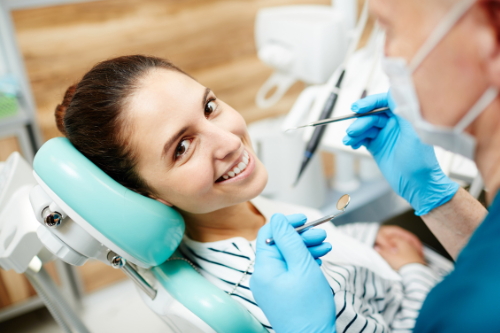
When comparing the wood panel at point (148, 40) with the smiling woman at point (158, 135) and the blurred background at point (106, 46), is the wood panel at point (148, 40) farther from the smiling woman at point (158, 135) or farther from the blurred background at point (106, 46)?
the smiling woman at point (158, 135)

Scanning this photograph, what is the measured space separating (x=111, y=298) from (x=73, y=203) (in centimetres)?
150

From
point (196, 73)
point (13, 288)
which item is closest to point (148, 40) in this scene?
point (196, 73)

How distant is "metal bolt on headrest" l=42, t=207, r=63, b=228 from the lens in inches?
26.7

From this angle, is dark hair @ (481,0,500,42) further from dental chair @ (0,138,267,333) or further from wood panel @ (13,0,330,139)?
wood panel @ (13,0,330,139)

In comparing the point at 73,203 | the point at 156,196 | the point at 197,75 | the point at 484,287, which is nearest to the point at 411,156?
the point at 484,287

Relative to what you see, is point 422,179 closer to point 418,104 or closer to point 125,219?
point 418,104

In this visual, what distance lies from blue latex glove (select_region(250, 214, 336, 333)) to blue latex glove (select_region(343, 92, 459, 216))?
31cm

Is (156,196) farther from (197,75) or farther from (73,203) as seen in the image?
(197,75)

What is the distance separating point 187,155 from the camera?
0.79 meters

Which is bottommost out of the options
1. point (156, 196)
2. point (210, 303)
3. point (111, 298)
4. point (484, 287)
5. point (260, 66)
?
point (111, 298)

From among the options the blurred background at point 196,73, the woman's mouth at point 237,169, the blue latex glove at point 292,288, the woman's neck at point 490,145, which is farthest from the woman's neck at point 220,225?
the woman's neck at point 490,145

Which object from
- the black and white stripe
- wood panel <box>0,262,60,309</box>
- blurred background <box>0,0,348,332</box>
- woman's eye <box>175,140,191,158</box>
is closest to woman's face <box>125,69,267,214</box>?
woman's eye <box>175,140,191,158</box>

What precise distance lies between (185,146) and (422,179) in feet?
1.73

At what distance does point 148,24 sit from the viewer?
197cm
